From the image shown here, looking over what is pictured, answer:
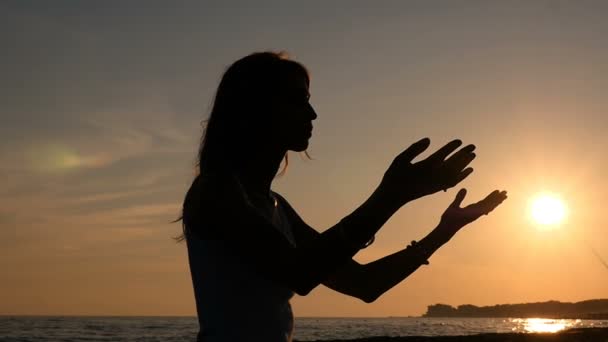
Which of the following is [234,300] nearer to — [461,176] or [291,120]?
[291,120]

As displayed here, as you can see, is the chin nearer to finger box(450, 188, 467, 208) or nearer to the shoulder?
the shoulder

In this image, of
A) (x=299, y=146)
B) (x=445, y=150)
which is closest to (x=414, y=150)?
(x=445, y=150)

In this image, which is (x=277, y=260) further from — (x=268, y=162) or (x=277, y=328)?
(x=268, y=162)

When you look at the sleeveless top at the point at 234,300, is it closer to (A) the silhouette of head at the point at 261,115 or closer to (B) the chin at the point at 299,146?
(A) the silhouette of head at the point at 261,115

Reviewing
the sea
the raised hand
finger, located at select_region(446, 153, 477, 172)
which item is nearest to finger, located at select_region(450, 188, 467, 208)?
the raised hand

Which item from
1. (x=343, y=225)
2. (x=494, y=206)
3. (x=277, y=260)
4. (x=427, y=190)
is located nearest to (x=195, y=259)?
(x=277, y=260)

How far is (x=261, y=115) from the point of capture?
247 cm

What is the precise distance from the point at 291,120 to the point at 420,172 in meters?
0.58

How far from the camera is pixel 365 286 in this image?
2883mm

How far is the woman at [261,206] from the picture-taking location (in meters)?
2.00

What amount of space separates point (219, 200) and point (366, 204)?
44 centimetres

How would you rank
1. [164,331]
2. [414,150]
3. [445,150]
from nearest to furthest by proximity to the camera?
[414,150], [445,150], [164,331]

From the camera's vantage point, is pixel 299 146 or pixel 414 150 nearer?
pixel 414 150

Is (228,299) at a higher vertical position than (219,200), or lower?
lower
